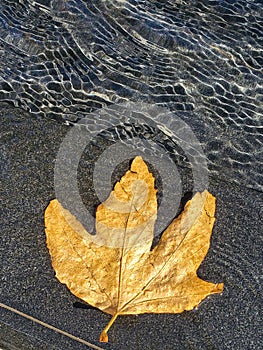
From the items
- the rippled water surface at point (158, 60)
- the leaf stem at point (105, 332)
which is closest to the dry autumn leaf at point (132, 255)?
the leaf stem at point (105, 332)

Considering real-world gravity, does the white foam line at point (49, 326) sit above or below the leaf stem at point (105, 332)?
below

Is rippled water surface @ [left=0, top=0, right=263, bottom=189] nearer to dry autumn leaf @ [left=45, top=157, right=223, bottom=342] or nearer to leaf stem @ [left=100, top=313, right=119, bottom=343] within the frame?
dry autumn leaf @ [left=45, top=157, right=223, bottom=342]

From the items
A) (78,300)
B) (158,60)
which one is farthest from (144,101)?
(78,300)

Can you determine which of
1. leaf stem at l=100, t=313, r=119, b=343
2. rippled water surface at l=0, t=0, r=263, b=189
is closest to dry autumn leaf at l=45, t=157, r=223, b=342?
leaf stem at l=100, t=313, r=119, b=343

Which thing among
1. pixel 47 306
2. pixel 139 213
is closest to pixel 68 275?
pixel 47 306

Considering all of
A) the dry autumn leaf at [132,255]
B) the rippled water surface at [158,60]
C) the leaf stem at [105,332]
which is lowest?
the leaf stem at [105,332]

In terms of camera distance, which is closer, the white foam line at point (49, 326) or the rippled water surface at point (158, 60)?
the white foam line at point (49, 326)

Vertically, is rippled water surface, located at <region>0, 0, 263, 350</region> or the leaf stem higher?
rippled water surface, located at <region>0, 0, 263, 350</region>

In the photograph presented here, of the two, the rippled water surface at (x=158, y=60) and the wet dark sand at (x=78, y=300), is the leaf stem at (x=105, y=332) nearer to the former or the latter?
the wet dark sand at (x=78, y=300)

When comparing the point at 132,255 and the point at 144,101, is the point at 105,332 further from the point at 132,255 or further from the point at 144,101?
the point at 144,101

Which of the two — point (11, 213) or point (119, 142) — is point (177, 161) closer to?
point (119, 142)
